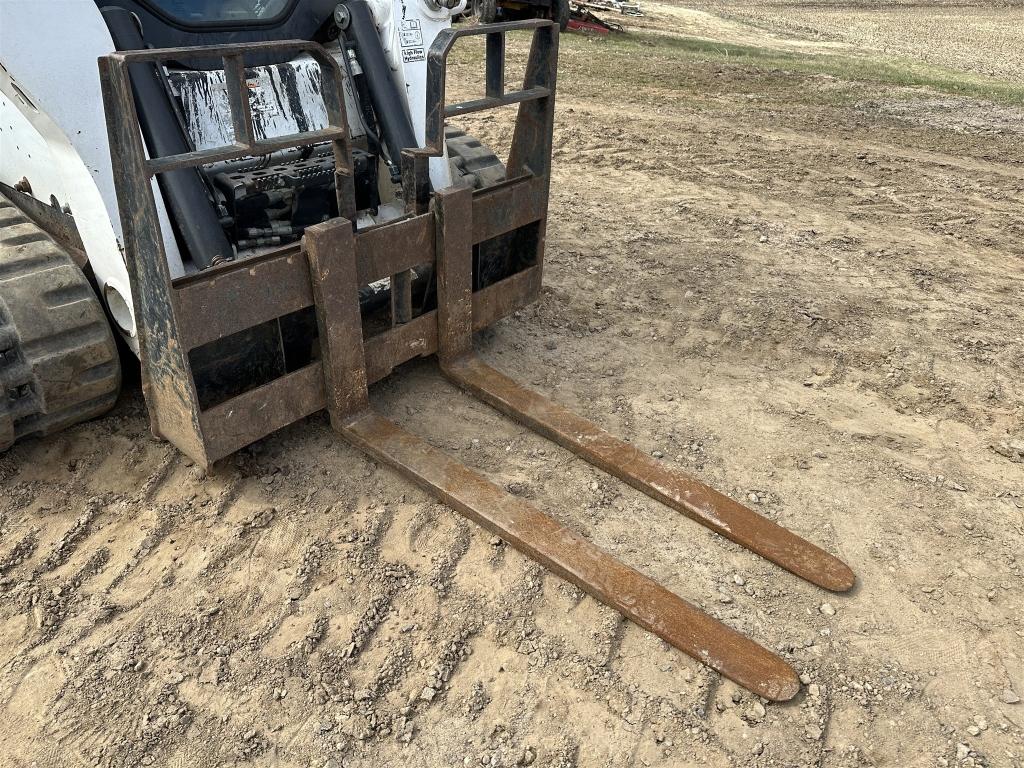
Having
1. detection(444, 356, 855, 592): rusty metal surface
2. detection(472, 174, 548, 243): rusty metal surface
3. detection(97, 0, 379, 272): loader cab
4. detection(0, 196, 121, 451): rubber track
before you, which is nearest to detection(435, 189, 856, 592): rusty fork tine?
detection(444, 356, 855, 592): rusty metal surface

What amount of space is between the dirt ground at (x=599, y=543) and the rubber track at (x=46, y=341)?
0.27 meters

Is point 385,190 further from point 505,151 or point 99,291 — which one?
point 505,151

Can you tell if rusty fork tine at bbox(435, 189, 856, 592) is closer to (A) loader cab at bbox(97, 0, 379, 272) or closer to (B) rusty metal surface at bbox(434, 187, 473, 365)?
(B) rusty metal surface at bbox(434, 187, 473, 365)

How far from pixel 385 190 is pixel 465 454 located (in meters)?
1.30

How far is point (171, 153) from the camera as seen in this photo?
298cm

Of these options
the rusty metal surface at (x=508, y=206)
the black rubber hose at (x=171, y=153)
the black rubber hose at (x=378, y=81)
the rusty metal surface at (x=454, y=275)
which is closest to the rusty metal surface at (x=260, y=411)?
the black rubber hose at (x=171, y=153)

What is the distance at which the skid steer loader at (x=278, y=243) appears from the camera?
8.51ft

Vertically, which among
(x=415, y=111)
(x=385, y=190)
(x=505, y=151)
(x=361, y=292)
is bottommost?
(x=505, y=151)

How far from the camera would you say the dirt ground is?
2289mm

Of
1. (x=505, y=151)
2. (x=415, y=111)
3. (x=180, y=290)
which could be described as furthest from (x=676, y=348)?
(x=505, y=151)

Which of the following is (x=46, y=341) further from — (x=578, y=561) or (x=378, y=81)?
(x=578, y=561)

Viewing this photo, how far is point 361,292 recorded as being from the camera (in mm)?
3416

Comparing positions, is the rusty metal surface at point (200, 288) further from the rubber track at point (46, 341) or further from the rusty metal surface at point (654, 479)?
the rusty metal surface at point (654, 479)

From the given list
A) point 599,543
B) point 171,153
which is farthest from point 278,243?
point 599,543
